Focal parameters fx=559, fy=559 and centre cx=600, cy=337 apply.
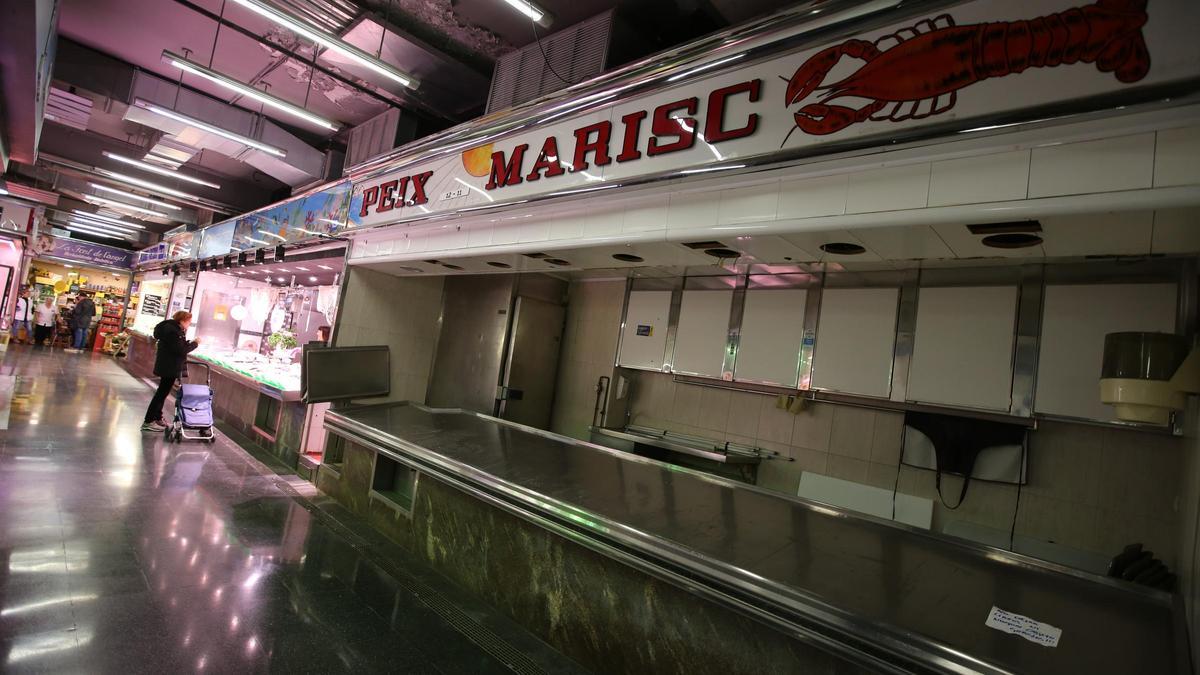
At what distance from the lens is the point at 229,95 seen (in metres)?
7.46

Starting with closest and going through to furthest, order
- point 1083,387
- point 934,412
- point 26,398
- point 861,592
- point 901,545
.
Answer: point 861,592 → point 901,545 → point 1083,387 → point 934,412 → point 26,398

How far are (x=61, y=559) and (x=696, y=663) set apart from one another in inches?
132

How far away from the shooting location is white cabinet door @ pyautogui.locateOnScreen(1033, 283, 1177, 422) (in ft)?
10.1

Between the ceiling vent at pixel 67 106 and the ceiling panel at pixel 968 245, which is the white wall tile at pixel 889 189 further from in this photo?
the ceiling vent at pixel 67 106

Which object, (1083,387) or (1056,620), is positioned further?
(1083,387)

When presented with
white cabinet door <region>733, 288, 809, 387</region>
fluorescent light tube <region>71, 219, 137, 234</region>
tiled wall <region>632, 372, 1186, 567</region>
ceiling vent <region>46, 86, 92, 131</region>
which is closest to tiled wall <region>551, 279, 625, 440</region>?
white cabinet door <region>733, 288, 809, 387</region>

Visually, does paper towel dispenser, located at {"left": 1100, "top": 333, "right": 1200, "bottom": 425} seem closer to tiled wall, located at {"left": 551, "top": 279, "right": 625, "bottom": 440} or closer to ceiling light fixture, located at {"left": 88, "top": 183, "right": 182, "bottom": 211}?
tiled wall, located at {"left": 551, "top": 279, "right": 625, "bottom": 440}

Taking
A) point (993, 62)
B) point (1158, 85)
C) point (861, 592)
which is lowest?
point (861, 592)

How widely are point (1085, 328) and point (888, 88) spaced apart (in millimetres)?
2196

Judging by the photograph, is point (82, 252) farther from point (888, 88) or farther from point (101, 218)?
point (888, 88)

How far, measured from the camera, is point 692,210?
2947 mm

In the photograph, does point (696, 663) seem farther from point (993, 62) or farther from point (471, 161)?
point (471, 161)

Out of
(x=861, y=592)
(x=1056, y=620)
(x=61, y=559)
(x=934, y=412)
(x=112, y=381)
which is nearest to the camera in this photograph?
(x=1056, y=620)

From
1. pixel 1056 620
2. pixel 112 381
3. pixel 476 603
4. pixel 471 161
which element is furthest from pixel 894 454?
pixel 112 381
